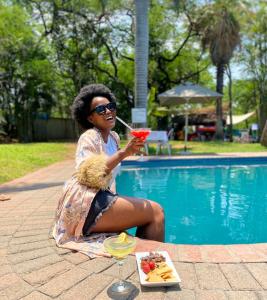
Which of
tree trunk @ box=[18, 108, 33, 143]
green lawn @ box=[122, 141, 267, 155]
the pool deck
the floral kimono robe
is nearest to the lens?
the pool deck

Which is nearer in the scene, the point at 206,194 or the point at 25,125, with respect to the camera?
the point at 206,194

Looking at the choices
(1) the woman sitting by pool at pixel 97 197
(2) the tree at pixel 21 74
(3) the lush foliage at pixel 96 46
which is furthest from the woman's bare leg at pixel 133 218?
(2) the tree at pixel 21 74

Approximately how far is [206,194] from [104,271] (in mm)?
4736

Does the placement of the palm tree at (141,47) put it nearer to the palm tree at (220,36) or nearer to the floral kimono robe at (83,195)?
the palm tree at (220,36)

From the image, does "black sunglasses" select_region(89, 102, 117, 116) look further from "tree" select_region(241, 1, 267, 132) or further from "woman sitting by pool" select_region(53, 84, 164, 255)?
"tree" select_region(241, 1, 267, 132)

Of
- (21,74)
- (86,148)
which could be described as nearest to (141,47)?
(86,148)

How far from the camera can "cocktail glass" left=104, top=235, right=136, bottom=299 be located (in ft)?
6.21

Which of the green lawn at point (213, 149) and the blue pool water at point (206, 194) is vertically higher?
the green lawn at point (213, 149)

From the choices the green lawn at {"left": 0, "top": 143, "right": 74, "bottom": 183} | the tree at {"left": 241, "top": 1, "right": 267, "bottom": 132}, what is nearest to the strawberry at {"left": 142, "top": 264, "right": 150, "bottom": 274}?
the green lawn at {"left": 0, "top": 143, "right": 74, "bottom": 183}

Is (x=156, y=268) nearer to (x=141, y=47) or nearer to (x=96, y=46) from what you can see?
(x=141, y=47)

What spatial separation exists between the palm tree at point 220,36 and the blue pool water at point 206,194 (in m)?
9.87

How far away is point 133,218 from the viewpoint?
2752 mm

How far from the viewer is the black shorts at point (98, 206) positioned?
2.67 metres

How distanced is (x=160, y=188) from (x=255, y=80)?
64.6 feet
